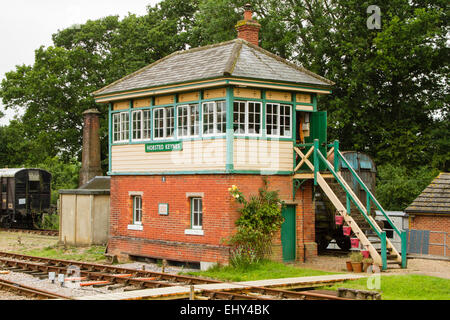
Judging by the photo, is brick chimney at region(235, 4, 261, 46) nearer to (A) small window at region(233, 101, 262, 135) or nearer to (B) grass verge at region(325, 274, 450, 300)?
(A) small window at region(233, 101, 262, 135)

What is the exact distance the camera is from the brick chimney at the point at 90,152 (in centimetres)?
3403

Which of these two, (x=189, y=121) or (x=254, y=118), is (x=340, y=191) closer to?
(x=254, y=118)

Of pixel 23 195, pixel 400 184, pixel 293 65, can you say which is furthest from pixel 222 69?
pixel 23 195

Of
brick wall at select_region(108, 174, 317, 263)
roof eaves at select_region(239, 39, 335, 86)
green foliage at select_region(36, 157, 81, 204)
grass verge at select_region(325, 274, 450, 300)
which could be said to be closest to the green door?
brick wall at select_region(108, 174, 317, 263)

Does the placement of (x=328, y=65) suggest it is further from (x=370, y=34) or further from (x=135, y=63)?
(x=135, y=63)

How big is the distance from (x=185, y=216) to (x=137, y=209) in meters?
2.73

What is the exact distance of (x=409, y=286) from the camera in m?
13.3

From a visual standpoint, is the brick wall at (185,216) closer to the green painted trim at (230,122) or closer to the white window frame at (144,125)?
the green painted trim at (230,122)

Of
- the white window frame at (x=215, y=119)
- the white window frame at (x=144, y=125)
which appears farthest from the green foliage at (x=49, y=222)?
the white window frame at (x=215, y=119)

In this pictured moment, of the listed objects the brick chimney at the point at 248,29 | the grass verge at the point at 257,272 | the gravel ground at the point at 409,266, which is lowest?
the gravel ground at the point at 409,266

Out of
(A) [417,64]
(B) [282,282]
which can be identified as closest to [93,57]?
(A) [417,64]

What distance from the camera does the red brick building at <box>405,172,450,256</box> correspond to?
23031mm

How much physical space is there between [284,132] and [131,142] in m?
5.36

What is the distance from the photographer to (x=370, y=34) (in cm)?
3212
